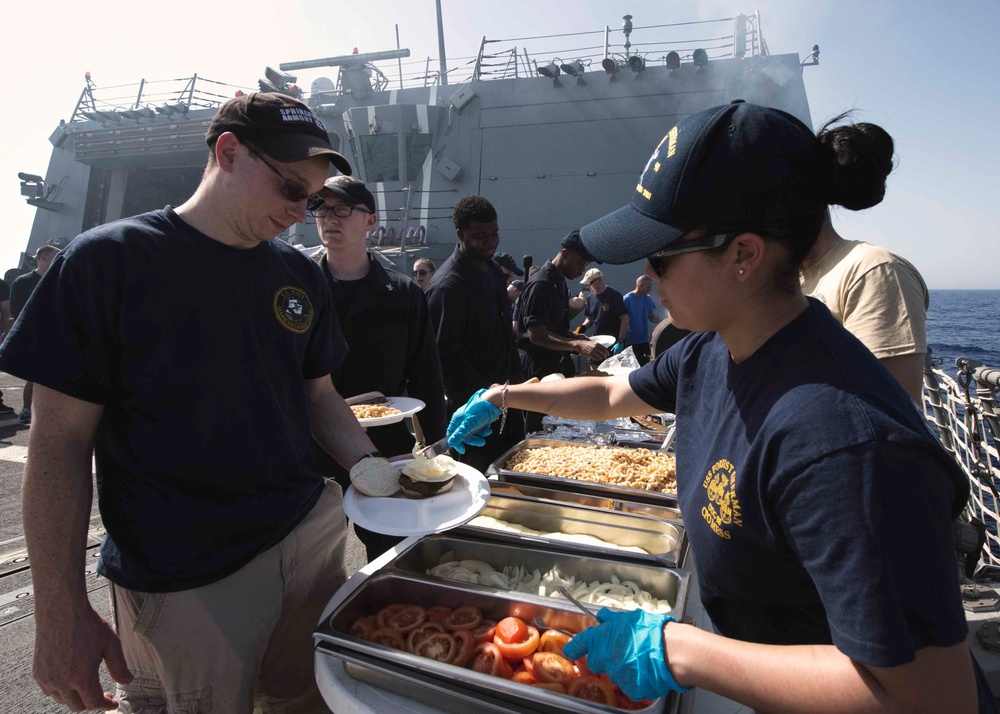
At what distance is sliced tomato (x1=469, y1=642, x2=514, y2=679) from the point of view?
53.7 inches

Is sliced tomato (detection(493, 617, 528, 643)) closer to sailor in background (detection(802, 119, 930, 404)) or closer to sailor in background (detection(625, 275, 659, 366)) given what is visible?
sailor in background (detection(802, 119, 930, 404))

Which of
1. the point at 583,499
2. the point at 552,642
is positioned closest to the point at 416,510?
the point at 552,642

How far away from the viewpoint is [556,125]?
47.1 feet

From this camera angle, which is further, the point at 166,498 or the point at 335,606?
the point at 335,606

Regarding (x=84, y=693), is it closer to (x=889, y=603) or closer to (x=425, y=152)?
(x=889, y=603)

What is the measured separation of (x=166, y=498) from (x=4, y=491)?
5.25 metres

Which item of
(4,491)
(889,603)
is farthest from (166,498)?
(4,491)

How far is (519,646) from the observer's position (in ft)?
4.69

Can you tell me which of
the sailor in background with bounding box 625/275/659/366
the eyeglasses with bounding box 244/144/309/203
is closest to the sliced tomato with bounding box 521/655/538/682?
the eyeglasses with bounding box 244/144/309/203

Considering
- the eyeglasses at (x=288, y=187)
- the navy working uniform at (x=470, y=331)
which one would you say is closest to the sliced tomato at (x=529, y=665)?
the eyeglasses at (x=288, y=187)

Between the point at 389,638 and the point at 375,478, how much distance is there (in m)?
0.49

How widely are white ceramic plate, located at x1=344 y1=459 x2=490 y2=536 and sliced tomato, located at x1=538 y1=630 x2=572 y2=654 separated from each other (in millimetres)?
390

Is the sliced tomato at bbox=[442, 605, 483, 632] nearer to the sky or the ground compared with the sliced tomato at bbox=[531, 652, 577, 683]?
nearer to the ground

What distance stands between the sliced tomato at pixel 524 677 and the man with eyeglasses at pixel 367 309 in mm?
1756
